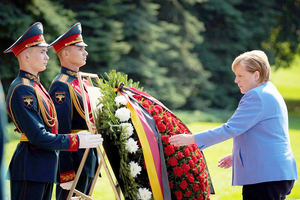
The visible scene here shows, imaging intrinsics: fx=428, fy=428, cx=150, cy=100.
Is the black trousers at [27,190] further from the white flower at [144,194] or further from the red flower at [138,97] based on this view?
the red flower at [138,97]

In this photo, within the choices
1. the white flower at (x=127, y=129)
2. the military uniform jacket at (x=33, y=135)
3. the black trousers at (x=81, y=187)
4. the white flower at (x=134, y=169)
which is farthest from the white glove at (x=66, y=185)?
the white flower at (x=127, y=129)

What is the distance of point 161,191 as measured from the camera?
148 inches

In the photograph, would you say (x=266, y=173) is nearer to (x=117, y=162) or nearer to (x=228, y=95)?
(x=117, y=162)

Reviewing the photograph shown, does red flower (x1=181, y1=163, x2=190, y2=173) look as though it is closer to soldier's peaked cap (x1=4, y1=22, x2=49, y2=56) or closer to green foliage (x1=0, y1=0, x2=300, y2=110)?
soldier's peaked cap (x1=4, y1=22, x2=49, y2=56)

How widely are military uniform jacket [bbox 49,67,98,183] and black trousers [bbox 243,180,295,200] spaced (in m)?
1.76

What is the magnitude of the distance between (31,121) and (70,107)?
97 cm

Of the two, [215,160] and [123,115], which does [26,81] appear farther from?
[215,160]

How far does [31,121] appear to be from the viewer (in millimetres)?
3312

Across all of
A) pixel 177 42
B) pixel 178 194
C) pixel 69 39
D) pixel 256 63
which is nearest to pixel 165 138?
pixel 178 194

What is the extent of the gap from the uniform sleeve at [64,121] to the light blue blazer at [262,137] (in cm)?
165

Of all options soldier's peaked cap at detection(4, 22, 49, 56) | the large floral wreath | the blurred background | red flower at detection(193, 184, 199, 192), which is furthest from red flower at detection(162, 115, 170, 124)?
the blurred background

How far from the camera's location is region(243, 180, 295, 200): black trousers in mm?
3307

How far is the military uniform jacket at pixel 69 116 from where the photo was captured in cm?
422

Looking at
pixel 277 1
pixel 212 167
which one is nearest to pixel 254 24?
pixel 277 1
